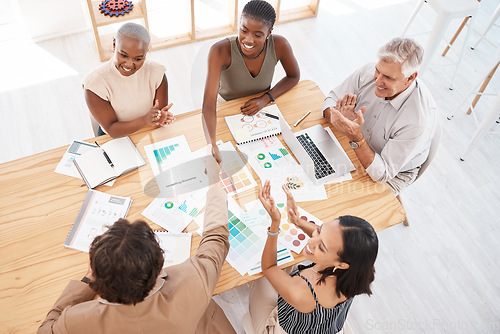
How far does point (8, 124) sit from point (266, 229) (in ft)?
8.11

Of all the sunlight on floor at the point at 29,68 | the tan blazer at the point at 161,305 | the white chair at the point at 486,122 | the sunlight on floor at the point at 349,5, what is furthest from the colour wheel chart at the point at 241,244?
the sunlight on floor at the point at 349,5

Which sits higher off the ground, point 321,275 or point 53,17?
point 321,275

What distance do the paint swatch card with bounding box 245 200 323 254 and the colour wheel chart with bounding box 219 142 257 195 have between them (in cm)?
10

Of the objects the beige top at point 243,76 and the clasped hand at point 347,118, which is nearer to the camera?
the clasped hand at point 347,118

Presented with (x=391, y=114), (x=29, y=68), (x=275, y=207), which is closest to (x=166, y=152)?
(x=275, y=207)

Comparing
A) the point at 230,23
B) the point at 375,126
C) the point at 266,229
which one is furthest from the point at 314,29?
the point at 266,229

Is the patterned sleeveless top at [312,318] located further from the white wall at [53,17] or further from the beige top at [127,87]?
the white wall at [53,17]

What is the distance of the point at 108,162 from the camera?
6.09 feet

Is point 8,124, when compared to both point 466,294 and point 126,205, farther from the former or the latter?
point 466,294

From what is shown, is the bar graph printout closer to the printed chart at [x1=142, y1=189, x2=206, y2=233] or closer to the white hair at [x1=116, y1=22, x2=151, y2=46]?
the printed chart at [x1=142, y1=189, x2=206, y2=233]

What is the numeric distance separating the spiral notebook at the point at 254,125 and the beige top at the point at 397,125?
29cm

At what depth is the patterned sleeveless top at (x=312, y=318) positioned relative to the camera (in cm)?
152

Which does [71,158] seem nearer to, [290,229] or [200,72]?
[200,72]

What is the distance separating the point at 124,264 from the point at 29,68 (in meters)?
2.95
